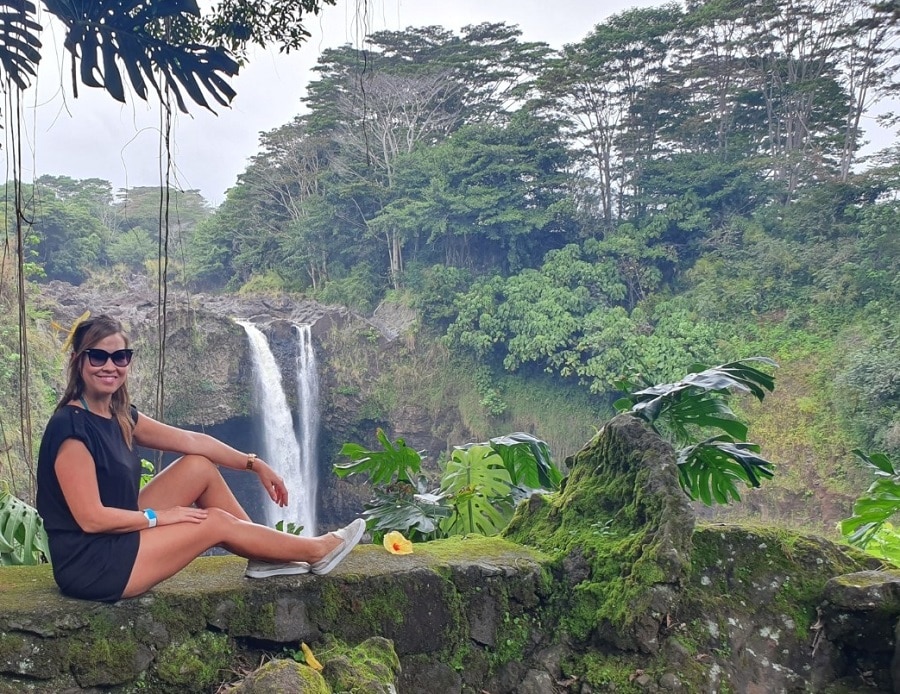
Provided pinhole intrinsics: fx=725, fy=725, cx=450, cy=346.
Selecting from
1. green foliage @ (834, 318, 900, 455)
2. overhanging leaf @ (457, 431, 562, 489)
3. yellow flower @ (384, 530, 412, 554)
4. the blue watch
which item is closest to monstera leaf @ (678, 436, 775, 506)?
overhanging leaf @ (457, 431, 562, 489)

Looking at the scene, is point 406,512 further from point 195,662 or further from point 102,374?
point 102,374

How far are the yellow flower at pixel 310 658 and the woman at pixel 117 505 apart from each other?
0.18 m

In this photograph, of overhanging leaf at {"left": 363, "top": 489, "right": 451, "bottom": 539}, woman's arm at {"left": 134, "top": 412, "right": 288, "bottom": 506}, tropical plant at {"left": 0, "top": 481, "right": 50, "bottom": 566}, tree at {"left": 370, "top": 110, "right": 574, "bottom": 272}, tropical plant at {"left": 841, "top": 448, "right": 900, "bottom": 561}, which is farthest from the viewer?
tree at {"left": 370, "top": 110, "right": 574, "bottom": 272}

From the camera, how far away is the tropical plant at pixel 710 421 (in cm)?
227

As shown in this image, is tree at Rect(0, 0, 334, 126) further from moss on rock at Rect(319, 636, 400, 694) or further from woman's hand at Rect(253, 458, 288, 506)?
moss on rock at Rect(319, 636, 400, 694)

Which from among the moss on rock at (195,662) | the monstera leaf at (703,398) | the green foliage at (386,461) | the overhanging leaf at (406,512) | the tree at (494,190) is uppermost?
the tree at (494,190)

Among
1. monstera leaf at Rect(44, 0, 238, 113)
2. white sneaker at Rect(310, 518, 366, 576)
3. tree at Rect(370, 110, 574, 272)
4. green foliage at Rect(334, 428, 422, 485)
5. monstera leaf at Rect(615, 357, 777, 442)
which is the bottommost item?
white sneaker at Rect(310, 518, 366, 576)

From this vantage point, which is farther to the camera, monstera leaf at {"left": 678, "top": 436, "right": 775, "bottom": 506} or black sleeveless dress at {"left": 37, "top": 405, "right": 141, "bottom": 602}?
monstera leaf at {"left": 678, "top": 436, "right": 775, "bottom": 506}

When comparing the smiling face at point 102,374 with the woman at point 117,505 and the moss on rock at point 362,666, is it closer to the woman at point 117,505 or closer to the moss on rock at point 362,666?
the woman at point 117,505

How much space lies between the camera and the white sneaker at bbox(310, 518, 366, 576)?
6.06 ft

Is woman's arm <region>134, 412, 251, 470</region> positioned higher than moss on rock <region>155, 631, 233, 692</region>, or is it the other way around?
woman's arm <region>134, 412, 251, 470</region>

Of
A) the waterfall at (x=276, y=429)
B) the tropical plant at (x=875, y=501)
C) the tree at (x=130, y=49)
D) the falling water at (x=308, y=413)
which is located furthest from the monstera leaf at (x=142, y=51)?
the falling water at (x=308, y=413)

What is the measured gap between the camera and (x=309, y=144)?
1897 centimetres

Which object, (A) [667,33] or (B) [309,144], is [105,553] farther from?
(B) [309,144]
